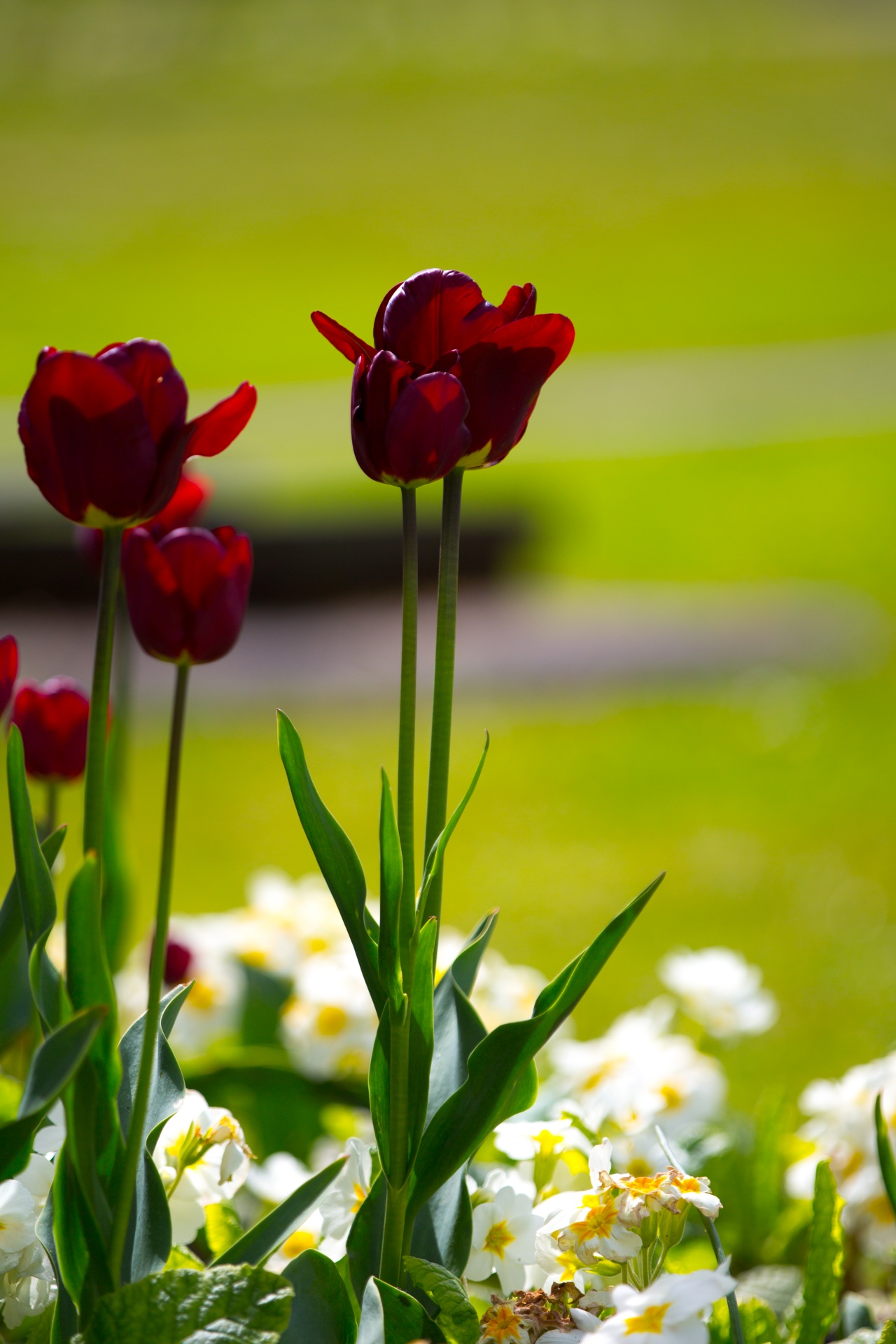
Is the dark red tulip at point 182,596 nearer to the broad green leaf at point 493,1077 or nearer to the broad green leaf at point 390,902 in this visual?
the broad green leaf at point 390,902

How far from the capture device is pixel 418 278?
2.14ft

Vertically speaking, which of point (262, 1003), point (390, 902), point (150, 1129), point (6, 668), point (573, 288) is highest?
point (573, 288)

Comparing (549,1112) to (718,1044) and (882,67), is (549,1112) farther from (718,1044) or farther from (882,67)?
(882,67)

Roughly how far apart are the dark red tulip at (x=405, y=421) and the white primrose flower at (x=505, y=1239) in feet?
1.33

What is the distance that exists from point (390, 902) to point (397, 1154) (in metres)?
0.12

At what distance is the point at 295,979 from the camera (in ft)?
4.62

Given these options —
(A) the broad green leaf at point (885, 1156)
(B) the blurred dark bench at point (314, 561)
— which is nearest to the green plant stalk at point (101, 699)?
(A) the broad green leaf at point (885, 1156)

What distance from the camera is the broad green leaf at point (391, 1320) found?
0.64 metres

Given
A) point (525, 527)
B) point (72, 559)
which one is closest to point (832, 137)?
point (525, 527)

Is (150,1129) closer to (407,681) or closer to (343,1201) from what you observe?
(343,1201)

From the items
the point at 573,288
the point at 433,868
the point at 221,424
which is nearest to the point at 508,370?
the point at 221,424

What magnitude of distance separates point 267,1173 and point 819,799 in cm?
321

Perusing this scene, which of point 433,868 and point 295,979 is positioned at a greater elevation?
point 433,868

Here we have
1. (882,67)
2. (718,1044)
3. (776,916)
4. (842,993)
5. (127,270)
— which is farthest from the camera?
(882,67)
